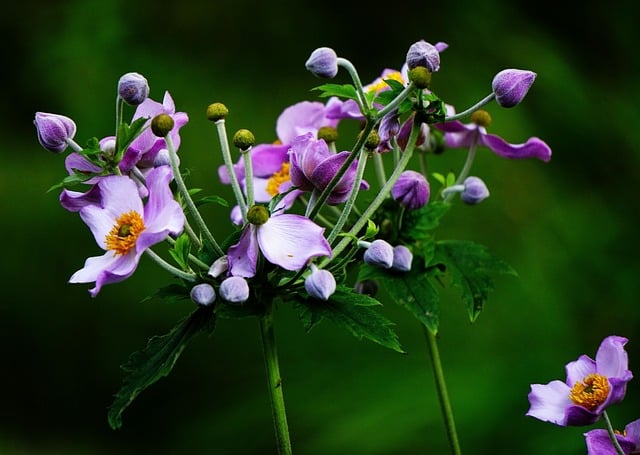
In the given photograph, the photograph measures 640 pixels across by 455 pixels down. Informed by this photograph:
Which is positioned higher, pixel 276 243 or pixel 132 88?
pixel 132 88

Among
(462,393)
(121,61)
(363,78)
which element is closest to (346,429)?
(462,393)

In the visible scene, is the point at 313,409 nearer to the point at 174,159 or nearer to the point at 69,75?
the point at 69,75

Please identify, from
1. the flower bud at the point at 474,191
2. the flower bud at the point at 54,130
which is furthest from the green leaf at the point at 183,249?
the flower bud at the point at 474,191

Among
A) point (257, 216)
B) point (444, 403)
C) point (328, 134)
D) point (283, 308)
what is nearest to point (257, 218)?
point (257, 216)

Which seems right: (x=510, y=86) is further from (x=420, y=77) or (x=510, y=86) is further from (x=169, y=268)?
(x=169, y=268)

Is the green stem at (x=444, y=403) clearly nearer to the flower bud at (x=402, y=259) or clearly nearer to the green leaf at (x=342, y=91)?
the flower bud at (x=402, y=259)

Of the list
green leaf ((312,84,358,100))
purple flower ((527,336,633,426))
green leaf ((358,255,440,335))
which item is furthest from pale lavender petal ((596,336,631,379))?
green leaf ((312,84,358,100))
